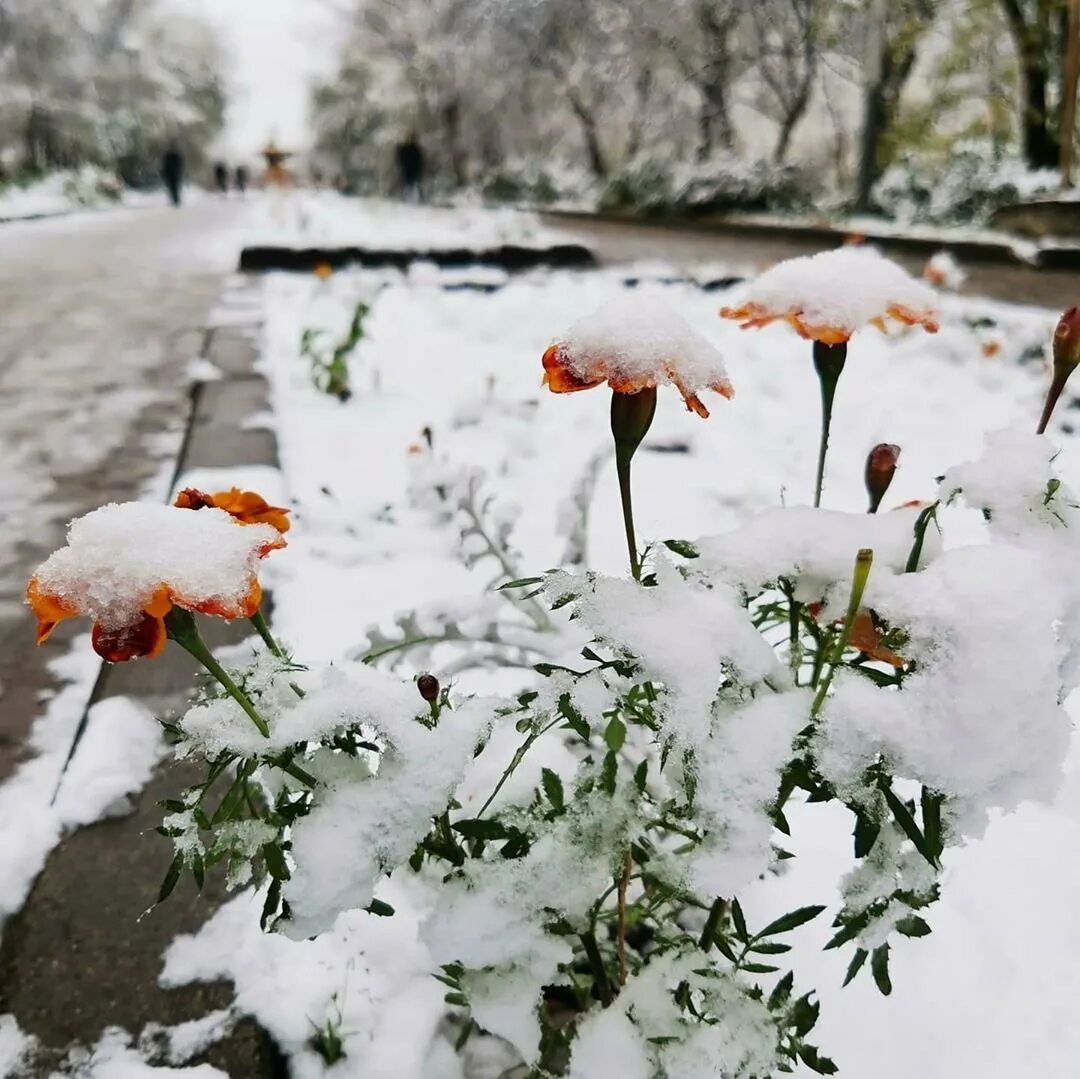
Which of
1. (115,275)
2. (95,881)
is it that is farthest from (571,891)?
(115,275)

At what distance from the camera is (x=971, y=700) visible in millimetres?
579

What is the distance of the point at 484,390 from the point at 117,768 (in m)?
2.31

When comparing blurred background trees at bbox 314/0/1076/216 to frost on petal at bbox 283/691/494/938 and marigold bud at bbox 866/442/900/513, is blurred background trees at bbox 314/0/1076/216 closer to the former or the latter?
marigold bud at bbox 866/442/900/513

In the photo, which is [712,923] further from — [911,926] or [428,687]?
[428,687]

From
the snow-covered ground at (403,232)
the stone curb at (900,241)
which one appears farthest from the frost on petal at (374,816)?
the stone curb at (900,241)

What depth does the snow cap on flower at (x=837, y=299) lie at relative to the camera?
2.71ft

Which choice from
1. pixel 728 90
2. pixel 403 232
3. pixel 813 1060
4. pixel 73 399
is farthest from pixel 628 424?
pixel 728 90

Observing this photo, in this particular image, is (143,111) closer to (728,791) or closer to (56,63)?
(56,63)

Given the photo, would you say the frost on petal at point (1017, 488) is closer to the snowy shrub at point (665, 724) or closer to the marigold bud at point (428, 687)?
the snowy shrub at point (665, 724)

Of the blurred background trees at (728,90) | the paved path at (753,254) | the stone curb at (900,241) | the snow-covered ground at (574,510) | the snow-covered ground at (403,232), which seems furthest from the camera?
the blurred background trees at (728,90)

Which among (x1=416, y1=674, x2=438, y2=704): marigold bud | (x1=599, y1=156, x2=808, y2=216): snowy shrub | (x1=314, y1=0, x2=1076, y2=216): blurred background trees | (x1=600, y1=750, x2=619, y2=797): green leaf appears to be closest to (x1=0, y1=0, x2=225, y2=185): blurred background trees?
(x1=314, y1=0, x2=1076, y2=216): blurred background trees

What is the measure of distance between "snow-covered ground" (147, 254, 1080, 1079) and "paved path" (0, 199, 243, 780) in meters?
0.44

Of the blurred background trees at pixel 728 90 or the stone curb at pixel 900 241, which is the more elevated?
the blurred background trees at pixel 728 90

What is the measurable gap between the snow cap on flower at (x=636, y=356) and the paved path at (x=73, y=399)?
1120 mm
